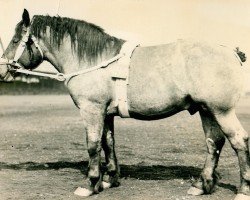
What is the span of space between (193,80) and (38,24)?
2.71 meters

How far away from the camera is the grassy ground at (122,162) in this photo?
21.9 ft

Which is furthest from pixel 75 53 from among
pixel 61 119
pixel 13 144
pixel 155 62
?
pixel 61 119

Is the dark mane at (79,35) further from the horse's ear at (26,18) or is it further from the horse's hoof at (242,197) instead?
the horse's hoof at (242,197)

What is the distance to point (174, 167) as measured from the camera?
28.3 ft

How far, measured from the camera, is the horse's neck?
655cm

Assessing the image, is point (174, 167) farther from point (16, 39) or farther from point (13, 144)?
point (13, 144)

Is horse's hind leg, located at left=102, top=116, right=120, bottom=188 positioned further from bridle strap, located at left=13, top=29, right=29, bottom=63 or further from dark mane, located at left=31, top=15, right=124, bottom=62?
bridle strap, located at left=13, top=29, right=29, bottom=63

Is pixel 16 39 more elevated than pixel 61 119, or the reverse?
pixel 16 39

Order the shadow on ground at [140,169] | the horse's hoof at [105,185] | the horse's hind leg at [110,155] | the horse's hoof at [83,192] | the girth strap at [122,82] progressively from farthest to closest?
the shadow on ground at [140,169], the horse's hind leg at [110,155], the horse's hoof at [105,185], the horse's hoof at [83,192], the girth strap at [122,82]

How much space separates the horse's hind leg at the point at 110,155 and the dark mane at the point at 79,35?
3.91 ft

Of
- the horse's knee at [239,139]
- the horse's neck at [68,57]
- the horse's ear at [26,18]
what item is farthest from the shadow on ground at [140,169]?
the horse's ear at [26,18]

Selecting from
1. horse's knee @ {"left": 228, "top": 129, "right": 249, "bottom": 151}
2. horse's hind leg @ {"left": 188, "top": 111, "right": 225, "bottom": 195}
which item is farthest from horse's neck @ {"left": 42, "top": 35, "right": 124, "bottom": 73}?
horse's knee @ {"left": 228, "top": 129, "right": 249, "bottom": 151}

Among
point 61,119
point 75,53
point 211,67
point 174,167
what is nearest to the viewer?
point 211,67

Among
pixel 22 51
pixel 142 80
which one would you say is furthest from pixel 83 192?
pixel 22 51
